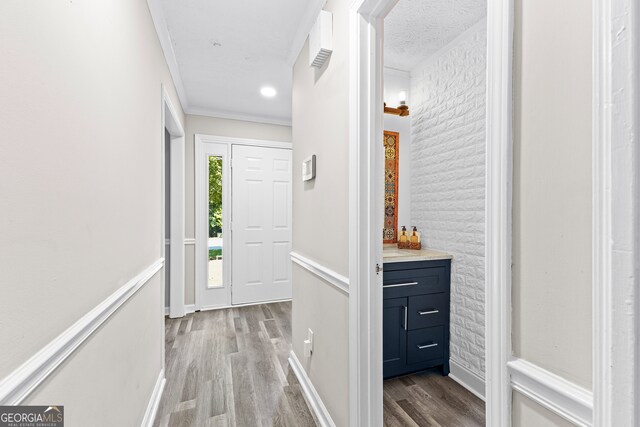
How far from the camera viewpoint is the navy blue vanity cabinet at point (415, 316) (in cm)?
204

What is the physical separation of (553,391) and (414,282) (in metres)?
1.57

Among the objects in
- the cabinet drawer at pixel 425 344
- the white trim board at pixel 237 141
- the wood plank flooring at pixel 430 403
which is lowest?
the wood plank flooring at pixel 430 403

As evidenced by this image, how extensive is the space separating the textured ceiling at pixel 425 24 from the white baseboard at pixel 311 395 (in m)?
2.51

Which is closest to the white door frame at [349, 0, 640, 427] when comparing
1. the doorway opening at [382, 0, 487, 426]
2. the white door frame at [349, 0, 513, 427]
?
the white door frame at [349, 0, 513, 427]

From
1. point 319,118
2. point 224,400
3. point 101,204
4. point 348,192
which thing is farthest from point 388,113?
point 224,400

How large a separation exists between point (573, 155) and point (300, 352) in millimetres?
2092

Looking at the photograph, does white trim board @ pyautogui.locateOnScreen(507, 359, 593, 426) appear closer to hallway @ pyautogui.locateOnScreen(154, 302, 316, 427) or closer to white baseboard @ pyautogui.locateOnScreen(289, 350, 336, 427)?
white baseboard @ pyautogui.locateOnScreen(289, 350, 336, 427)

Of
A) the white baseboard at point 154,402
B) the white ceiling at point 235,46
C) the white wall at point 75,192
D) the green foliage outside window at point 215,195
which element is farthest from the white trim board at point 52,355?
the green foliage outside window at point 215,195

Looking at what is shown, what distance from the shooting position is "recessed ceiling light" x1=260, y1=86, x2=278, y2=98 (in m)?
3.01

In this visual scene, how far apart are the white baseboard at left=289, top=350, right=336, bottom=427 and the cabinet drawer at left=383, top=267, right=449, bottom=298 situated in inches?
30.1

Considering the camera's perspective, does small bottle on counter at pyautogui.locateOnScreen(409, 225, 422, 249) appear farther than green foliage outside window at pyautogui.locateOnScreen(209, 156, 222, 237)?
No

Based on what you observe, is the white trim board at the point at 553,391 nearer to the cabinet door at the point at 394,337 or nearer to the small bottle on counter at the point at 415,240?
the cabinet door at the point at 394,337

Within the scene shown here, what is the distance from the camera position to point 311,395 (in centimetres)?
187

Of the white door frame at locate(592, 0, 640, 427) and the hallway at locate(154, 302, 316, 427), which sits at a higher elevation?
the white door frame at locate(592, 0, 640, 427)
